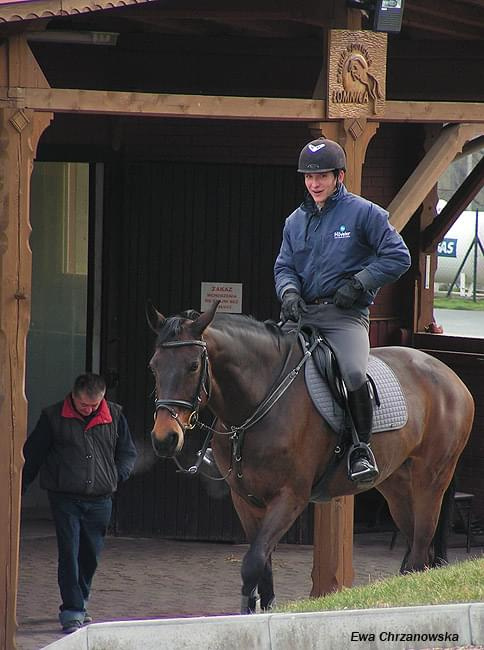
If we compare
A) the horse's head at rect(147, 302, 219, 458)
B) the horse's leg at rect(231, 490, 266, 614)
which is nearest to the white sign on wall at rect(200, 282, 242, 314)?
the horse's leg at rect(231, 490, 266, 614)

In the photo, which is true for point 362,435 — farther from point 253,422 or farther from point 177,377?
point 177,377

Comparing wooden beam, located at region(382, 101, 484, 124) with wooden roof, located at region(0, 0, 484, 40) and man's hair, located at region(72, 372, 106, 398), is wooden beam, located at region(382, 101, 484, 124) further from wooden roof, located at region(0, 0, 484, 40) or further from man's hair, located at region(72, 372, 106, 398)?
man's hair, located at region(72, 372, 106, 398)

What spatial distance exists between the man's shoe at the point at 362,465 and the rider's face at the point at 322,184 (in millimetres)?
1423

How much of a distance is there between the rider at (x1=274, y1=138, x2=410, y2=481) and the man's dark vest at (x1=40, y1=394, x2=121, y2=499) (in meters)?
1.80

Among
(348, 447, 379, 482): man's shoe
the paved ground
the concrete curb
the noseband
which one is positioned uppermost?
the noseband

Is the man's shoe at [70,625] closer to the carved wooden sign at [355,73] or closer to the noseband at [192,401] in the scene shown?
the noseband at [192,401]

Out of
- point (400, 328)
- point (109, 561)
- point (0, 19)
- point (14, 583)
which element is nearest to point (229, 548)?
point (109, 561)

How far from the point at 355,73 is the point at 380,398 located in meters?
2.15

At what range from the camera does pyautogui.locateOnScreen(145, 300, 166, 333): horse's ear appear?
305 inches

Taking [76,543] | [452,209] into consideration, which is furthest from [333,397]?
[452,209]

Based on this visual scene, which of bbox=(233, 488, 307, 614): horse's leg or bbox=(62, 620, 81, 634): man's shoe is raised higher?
bbox=(233, 488, 307, 614): horse's leg

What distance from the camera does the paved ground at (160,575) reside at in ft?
33.1

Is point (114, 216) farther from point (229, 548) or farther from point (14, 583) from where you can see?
point (14, 583)

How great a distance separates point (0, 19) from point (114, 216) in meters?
3.94
